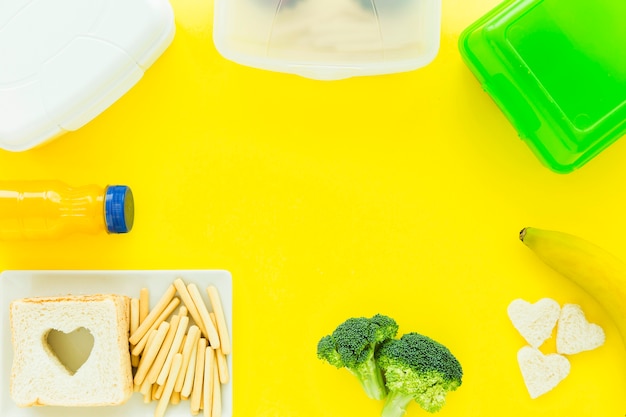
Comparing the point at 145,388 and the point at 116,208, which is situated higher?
the point at 116,208

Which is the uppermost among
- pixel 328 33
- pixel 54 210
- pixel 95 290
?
pixel 328 33

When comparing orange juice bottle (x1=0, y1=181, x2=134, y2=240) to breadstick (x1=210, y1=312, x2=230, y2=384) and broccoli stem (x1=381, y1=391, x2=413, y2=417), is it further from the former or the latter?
broccoli stem (x1=381, y1=391, x2=413, y2=417)

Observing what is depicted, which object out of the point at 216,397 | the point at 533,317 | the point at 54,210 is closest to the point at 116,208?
the point at 54,210

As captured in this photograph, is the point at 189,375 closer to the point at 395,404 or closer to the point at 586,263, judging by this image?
the point at 395,404

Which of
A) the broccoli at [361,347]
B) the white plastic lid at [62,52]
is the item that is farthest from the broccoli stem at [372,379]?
the white plastic lid at [62,52]

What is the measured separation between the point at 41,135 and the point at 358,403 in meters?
0.62

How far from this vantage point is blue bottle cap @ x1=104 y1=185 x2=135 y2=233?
3.14 ft

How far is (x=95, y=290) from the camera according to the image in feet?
3.38

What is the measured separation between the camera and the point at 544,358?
1051 mm

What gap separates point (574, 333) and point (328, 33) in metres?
0.60

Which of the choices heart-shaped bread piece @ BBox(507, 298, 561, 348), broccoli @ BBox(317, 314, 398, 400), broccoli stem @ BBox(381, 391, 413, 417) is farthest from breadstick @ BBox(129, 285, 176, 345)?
heart-shaped bread piece @ BBox(507, 298, 561, 348)

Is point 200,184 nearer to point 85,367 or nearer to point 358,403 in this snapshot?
point 85,367

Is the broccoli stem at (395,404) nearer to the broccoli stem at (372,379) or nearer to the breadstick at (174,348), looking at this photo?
the broccoli stem at (372,379)

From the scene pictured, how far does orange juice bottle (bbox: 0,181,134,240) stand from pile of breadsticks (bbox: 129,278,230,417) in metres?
0.14
